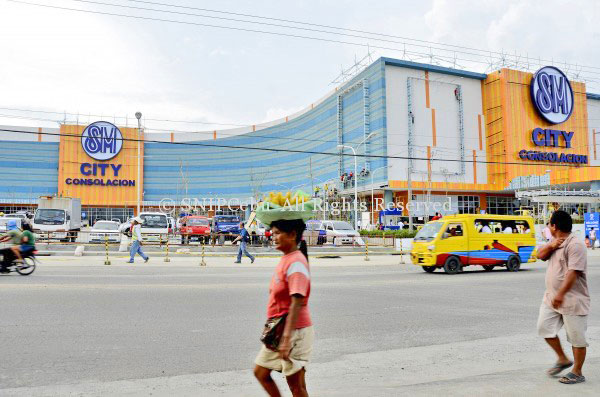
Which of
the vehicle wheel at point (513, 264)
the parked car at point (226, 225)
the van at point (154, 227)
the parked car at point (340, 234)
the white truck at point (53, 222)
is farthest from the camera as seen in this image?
the parked car at point (226, 225)

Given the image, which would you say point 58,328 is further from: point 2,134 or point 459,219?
point 2,134

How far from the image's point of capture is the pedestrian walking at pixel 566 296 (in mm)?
4883

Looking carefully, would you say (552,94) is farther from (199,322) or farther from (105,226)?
(199,322)

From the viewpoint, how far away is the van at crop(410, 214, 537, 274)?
1694cm

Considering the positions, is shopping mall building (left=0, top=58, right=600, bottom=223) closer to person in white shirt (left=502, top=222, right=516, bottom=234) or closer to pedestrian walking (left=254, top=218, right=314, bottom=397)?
person in white shirt (left=502, top=222, right=516, bottom=234)

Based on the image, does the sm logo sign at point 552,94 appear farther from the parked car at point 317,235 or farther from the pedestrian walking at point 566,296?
the pedestrian walking at point 566,296

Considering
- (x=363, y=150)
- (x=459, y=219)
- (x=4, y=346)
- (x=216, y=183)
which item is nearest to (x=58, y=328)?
(x=4, y=346)

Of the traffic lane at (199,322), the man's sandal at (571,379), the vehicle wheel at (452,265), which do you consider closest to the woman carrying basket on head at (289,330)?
the traffic lane at (199,322)

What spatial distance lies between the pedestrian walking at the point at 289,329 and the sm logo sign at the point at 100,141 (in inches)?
3408

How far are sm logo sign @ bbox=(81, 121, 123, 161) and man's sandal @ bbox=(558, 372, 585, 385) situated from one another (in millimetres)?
86531

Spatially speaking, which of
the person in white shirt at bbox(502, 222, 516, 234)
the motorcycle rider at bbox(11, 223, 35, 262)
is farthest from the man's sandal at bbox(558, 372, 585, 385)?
the motorcycle rider at bbox(11, 223, 35, 262)

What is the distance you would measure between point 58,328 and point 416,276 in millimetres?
11394

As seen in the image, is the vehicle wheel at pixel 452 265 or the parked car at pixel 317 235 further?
the parked car at pixel 317 235

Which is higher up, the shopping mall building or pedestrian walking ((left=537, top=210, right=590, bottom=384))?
the shopping mall building
